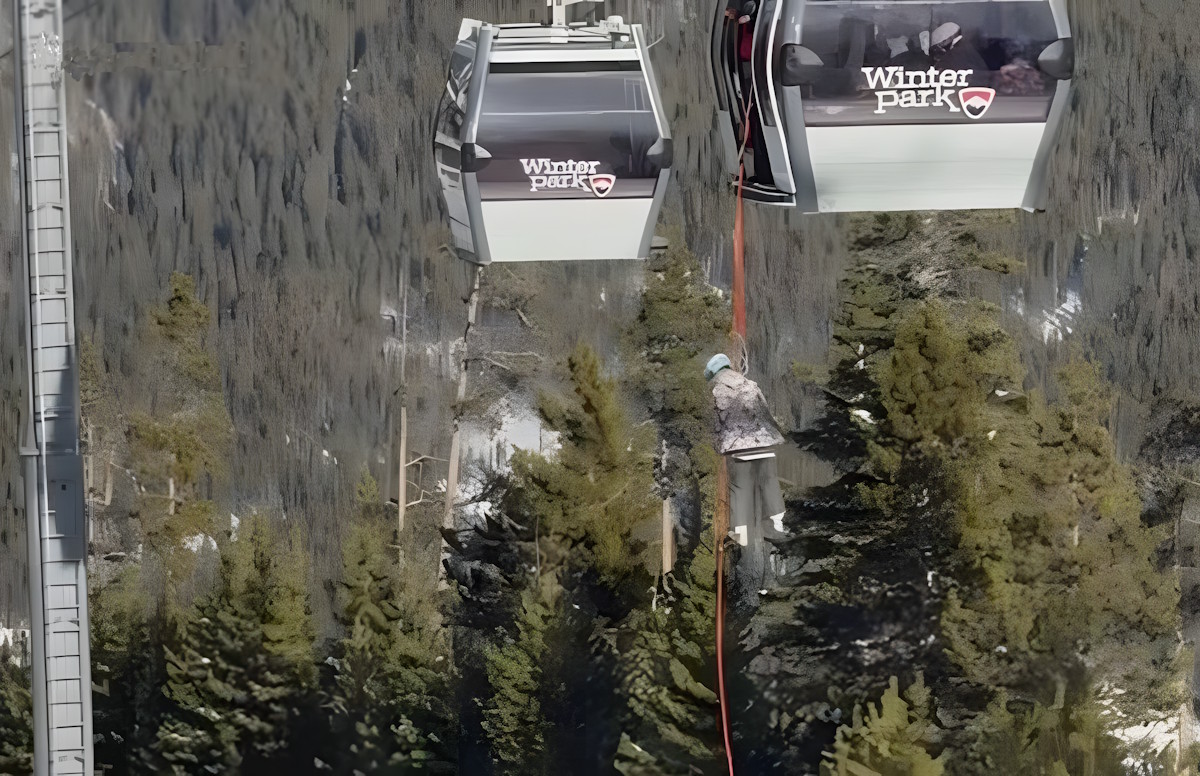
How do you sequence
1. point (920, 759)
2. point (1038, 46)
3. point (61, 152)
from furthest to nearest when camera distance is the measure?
point (920, 759)
point (61, 152)
point (1038, 46)

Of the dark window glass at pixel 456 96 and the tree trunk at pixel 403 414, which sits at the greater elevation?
the dark window glass at pixel 456 96

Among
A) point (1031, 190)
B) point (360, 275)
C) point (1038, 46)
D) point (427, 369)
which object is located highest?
point (1038, 46)

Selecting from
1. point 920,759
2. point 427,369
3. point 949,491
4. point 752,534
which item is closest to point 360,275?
point 427,369

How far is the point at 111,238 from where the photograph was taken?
378cm

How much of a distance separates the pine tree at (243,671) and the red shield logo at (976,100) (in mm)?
2693

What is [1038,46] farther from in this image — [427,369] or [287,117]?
[287,117]

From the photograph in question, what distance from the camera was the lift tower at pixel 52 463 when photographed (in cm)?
335

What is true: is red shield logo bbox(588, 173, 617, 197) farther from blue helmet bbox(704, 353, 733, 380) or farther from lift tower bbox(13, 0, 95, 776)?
lift tower bbox(13, 0, 95, 776)

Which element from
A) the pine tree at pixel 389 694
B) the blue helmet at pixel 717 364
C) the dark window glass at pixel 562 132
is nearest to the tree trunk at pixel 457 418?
the pine tree at pixel 389 694

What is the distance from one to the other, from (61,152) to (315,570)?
162 cm

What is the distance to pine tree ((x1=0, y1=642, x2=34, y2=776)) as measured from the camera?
3.67 meters

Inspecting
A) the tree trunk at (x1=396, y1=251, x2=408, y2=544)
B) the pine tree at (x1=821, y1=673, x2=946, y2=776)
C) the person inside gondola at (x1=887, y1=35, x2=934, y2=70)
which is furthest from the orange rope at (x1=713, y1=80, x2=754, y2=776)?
the tree trunk at (x1=396, y1=251, x2=408, y2=544)

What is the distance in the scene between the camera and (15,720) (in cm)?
369

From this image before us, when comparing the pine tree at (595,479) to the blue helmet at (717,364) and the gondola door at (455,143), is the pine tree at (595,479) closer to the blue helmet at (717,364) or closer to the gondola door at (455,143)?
the blue helmet at (717,364)
